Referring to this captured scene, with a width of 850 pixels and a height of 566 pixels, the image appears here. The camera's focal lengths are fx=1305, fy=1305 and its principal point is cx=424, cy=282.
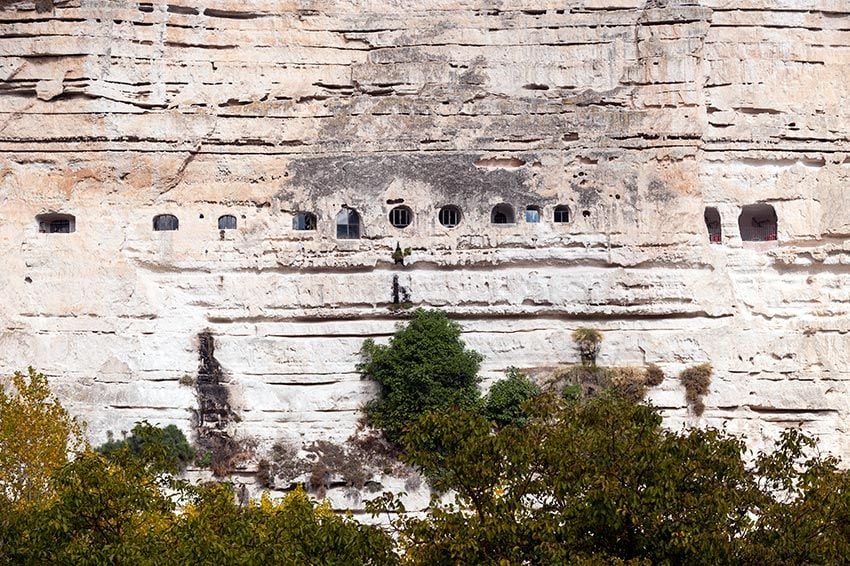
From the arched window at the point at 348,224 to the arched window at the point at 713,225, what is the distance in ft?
24.1

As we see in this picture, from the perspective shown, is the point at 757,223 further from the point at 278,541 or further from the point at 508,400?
the point at 278,541

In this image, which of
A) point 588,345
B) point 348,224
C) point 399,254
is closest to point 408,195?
point 399,254

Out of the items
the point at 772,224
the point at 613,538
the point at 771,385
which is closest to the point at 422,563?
the point at 613,538

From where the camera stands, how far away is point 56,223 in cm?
2711

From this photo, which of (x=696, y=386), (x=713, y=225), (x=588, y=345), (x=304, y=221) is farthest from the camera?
(x=713, y=225)

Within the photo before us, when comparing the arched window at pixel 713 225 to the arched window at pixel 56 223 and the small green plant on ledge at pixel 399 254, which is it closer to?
the small green plant on ledge at pixel 399 254

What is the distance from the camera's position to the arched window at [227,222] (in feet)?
89.1

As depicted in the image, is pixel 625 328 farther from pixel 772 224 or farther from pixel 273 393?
pixel 273 393

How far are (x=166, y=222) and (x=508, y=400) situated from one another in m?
8.10

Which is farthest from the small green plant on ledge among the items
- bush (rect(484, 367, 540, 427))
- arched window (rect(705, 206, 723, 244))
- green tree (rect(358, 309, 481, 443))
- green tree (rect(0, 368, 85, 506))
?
green tree (rect(0, 368, 85, 506))

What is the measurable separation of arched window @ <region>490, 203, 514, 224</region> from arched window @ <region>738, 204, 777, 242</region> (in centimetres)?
500

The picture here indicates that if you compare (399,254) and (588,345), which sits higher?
(399,254)

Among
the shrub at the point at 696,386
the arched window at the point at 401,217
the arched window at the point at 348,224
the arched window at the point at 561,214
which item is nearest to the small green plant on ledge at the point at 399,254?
the arched window at the point at 401,217

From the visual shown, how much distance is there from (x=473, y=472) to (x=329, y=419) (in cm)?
1227
